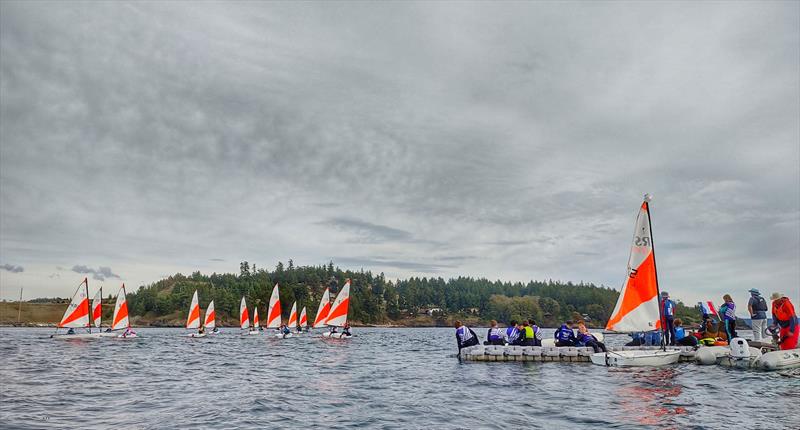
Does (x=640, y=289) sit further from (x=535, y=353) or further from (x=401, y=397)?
(x=401, y=397)

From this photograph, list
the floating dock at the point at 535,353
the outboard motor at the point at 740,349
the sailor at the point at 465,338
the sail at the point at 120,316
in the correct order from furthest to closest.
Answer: the sail at the point at 120,316 → the sailor at the point at 465,338 → the floating dock at the point at 535,353 → the outboard motor at the point at 740,349

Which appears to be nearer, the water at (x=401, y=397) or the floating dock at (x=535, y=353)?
the water at (x=401, y=397)

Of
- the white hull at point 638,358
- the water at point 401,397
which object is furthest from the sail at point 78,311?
the white hull at point 638,358

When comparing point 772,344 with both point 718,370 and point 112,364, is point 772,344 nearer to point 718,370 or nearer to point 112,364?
point 718,370

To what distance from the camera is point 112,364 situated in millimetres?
37062

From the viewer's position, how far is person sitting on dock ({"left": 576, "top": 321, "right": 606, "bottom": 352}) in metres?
34.9

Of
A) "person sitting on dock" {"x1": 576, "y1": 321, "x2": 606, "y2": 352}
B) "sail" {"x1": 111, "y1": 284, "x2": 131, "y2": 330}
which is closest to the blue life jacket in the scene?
"person sitting on dock" {"x1": 576, "y1": 321, "x2": 606, "y2": 352}

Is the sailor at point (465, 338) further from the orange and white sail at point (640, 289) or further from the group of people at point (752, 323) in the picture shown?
the orange and white sail at point (640, 289)

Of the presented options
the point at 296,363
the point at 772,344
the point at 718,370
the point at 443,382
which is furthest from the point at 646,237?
the point at 296,363

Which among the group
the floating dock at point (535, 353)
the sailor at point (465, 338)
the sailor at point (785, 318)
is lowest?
the floating dock at point (535, 353)

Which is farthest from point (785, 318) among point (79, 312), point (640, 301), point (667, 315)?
point (79, 312)

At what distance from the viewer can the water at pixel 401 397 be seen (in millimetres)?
16797

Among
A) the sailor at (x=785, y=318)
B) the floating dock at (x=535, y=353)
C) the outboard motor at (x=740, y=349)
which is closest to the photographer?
the sailor at (x=785, y=318)

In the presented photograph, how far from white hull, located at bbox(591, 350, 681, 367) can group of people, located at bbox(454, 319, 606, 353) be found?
397 centimetres
